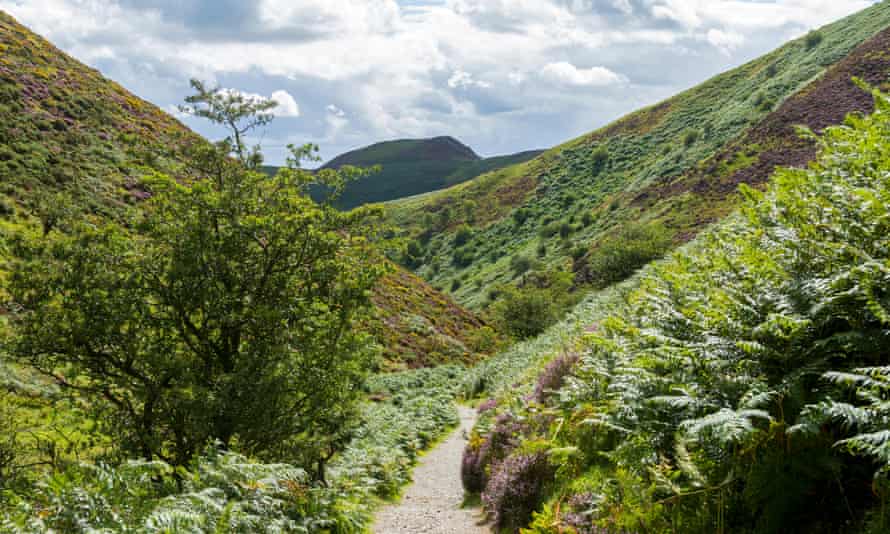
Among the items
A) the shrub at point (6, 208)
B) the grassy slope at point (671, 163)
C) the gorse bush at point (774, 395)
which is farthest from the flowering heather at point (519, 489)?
the grassy slope at point (671, 163)

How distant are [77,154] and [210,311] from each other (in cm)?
3742

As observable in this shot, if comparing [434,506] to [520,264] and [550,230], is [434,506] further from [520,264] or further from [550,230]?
[550,230]

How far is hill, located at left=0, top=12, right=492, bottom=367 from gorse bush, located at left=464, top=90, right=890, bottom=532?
24.7 meters

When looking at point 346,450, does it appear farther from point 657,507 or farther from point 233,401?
point 657,507

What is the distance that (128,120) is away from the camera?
5053cm

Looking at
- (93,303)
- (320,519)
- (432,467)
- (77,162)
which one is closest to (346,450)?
(432,467)

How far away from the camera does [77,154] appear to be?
133ft

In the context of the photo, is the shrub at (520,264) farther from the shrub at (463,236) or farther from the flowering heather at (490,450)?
the flowering heather at (490,450)

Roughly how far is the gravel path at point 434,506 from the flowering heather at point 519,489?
30.9 inches

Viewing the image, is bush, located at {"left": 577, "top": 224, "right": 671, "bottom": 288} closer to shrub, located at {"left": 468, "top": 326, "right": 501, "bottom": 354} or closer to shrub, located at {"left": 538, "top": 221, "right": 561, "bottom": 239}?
shrub, located at {"left": 468, "top": 326, "right": 501, "bottom": 354}

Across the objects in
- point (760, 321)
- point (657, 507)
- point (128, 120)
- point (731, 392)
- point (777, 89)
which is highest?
point (777, 89)

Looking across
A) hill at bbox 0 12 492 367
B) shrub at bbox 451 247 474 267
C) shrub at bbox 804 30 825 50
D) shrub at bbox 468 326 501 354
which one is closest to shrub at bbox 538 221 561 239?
shrub at bbox 451 247 474 267

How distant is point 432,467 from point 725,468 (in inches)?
539

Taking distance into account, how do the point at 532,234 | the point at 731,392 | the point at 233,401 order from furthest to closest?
the point at 532,234 < the point at 233,401 < the point at 731,392
